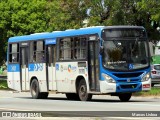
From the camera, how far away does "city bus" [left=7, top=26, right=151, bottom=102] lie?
25281 mm

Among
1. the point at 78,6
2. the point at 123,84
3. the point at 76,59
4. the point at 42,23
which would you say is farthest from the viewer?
the point at 42,23

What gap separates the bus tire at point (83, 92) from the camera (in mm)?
26266

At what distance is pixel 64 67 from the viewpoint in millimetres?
28172

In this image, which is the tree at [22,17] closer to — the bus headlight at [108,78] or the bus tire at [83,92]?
the bus tire at [83,92]

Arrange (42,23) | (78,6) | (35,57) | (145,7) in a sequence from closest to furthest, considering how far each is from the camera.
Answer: (35,57) → (145,7) → (78,6) → (42,23)

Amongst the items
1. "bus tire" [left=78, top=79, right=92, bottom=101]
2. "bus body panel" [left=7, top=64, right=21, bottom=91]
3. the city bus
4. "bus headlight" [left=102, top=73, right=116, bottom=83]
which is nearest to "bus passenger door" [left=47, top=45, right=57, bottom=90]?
the city bus

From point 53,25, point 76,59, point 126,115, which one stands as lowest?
point 126,115

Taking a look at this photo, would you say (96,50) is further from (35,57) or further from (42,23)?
(42,23)

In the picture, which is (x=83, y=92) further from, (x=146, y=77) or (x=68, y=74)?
(x=146, y=77)

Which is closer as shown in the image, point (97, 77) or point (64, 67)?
point (97, 77)

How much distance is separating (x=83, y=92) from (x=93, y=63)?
1.51 m

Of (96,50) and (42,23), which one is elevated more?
(42,23)

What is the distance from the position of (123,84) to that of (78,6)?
1954 centimetres

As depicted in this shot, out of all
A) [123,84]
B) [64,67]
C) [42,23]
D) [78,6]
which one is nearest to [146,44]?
[123,84]
